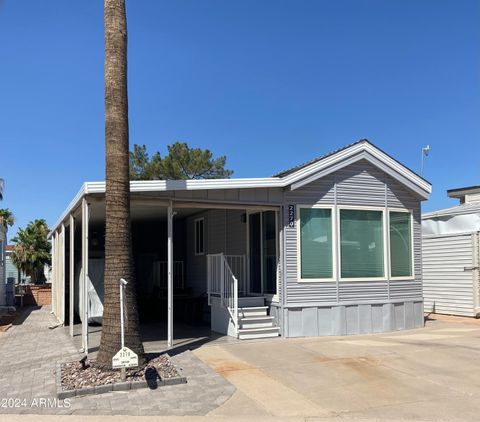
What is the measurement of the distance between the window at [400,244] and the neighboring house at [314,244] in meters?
0.02

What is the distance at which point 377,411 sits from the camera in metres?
5.56

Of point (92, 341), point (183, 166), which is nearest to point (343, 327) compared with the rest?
point (92, 341)

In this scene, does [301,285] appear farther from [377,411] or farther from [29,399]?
[29,399]

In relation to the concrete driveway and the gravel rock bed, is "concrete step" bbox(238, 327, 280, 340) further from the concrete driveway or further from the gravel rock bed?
the gravel rock bed

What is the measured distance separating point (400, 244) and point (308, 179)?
2.88 metres

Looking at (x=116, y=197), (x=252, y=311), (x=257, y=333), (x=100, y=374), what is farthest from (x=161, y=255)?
(x=100, y=374)

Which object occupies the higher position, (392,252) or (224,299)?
(392,252)

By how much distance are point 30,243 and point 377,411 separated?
27245mm

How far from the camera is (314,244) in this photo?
10.8 meters

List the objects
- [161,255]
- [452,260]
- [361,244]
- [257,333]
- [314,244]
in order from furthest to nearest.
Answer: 1. [161,255]
2. [452,260]
3. [361,244]
4. [314,244]
5. [257,333]

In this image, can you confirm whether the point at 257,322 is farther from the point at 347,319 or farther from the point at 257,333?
the point at 347,319

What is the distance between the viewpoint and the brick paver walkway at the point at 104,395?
223 inches

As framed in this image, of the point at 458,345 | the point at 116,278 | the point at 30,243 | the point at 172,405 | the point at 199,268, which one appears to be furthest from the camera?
the point at 30,243

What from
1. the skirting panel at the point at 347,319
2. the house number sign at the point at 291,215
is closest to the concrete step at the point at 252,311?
the skirting panel at the point at 347,319
